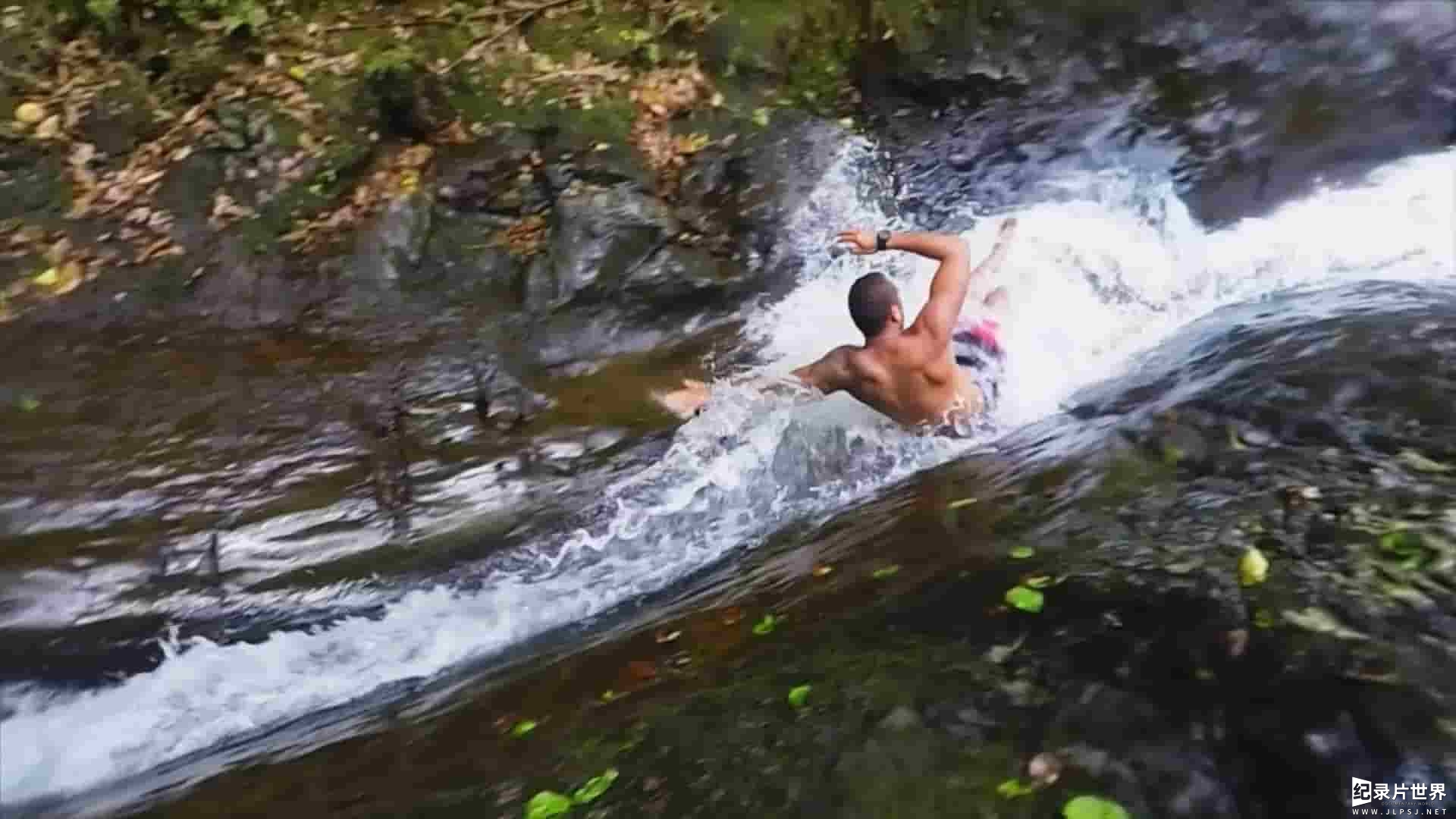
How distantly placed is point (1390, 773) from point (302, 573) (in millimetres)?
4076

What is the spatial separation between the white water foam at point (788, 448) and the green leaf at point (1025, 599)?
1781 mm

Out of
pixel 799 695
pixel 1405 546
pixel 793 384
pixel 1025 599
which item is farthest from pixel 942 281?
pixel 799 695

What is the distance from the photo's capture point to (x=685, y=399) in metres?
5.77

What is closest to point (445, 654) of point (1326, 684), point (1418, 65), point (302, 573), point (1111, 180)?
point (302, 573)

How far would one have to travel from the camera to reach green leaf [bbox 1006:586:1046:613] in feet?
11.3

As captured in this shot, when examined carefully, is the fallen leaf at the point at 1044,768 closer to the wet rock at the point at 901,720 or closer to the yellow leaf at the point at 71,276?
the wet rock at the point at 901,720

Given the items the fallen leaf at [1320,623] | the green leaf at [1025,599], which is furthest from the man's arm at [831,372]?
the fallen leaf at [1320,623]

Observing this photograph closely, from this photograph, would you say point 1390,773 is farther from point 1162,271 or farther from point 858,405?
point 1162,271

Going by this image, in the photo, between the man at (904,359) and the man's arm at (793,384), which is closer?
the man at (904,359)

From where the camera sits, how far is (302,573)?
4789 millimetres

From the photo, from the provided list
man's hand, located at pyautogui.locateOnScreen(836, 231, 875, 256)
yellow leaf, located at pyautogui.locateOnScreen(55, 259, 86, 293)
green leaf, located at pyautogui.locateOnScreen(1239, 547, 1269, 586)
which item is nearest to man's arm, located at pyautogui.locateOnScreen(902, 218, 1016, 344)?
man's hand, located at pyautogui.locateOnScreen(836, 231, 875, 256)

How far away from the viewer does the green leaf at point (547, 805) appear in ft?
10.4
